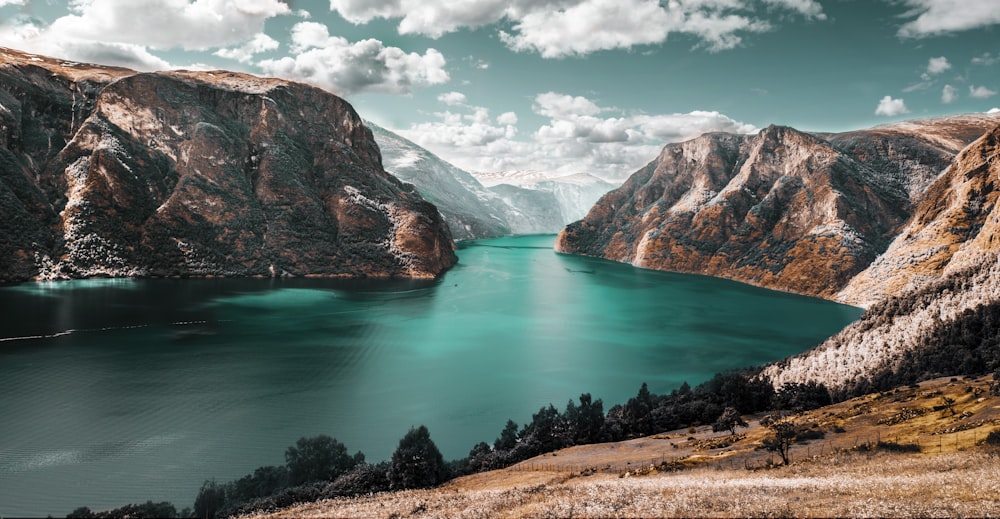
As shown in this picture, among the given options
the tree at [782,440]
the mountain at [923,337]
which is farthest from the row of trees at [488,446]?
the tree at [782,440]

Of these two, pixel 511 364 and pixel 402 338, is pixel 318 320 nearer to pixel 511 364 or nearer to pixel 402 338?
pixel 402 338

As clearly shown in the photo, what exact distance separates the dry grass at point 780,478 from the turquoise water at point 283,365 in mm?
14838

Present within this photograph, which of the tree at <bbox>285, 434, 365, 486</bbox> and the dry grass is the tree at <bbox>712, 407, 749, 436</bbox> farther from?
the tree at <bbox>285, 434, 365, 486</bbox>

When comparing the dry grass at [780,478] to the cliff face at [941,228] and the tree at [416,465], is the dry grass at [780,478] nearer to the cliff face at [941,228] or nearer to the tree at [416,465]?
the tree at [416,465]

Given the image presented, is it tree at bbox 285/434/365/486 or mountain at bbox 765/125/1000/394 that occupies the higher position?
mountain at bbox 765/125/1000/394

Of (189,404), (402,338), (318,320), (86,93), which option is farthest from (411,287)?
(86,93)

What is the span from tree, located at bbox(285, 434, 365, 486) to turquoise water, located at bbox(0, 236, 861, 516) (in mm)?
3303

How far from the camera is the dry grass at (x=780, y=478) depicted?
80.8 feet

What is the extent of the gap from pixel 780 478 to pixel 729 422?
2760 centimetres

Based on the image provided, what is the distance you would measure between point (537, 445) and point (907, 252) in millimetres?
141267

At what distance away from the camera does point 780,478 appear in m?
34.9

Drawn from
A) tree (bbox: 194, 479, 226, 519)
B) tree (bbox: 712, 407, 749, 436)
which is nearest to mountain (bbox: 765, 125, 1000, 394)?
tree (bbox: 712, 407, 749, 436)

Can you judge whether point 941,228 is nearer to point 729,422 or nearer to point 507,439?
point 729,422

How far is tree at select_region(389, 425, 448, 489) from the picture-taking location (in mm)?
48281
